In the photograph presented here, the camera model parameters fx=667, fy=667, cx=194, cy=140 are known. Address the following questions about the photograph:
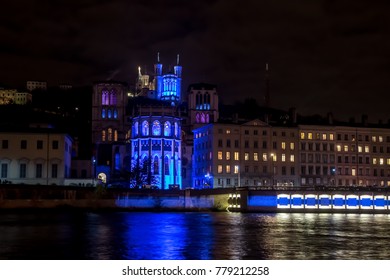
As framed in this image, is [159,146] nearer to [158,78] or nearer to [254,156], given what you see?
[254,156]

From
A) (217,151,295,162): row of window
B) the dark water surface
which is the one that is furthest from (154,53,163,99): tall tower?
the dark water surface

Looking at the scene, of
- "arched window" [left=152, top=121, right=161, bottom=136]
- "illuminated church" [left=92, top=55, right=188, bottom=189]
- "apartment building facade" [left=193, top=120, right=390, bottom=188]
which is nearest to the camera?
"apartment building facade" [left=193, top=120, right=390, bottom=188]

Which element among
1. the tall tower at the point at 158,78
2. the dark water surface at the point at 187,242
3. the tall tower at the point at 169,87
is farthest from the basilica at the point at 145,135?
the dark water surface at the point at 187,242

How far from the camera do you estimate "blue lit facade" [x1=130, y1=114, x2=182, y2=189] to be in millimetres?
135375

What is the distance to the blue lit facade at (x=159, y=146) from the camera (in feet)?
444

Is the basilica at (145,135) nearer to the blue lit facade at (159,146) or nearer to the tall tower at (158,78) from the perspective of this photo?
the blue lit facade at (159,146)

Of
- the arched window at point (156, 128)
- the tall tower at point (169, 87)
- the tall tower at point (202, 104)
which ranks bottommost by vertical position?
the arched window at point (156, 128)

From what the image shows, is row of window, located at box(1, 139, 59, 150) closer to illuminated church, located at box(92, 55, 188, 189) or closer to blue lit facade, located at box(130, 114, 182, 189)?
illuminated church, located at box(92, 55, 188, 189)
